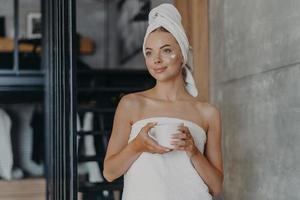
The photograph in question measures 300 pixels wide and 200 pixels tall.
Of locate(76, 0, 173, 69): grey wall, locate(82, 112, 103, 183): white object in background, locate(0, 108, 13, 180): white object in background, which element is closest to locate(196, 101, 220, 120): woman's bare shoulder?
locate(82, 112, 103, 183): white object in background

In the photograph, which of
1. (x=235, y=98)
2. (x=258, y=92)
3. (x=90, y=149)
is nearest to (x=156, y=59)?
(x=258, y=92)

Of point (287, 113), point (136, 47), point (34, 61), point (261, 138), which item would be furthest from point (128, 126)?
point (136, 47)

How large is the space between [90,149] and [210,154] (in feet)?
9.52

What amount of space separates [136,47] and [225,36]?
3309mm

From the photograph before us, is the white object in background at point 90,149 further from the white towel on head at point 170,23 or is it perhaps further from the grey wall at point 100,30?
the white towel on head at point 170,23

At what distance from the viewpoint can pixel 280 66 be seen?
6.68ft

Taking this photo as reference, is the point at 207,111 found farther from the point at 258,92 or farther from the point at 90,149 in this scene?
the point at 90,149

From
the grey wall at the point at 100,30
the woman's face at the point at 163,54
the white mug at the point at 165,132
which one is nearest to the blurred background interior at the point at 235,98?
the woman's face at the point at 163,54

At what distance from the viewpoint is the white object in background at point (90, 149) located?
4194 millimetres

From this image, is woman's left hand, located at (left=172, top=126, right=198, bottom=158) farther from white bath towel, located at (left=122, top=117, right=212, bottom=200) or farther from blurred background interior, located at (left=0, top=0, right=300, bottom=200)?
blurred background interior, located at (left=0, top=0, right=300, bottom=200)

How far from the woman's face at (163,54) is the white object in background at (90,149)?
9.06 feet

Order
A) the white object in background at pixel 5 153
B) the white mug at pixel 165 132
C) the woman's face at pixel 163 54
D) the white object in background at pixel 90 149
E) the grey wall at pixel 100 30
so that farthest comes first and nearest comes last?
1. the grey wall at pixel 100 30
2. the white object in background at pixel 5 153
3. the white object in background at pixel 90 149
4. the woman's face at pixel 163 54
5. the white mug at pixel 165 132

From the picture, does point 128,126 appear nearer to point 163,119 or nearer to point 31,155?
point 163,119

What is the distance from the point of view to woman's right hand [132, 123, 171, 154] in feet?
4.34
